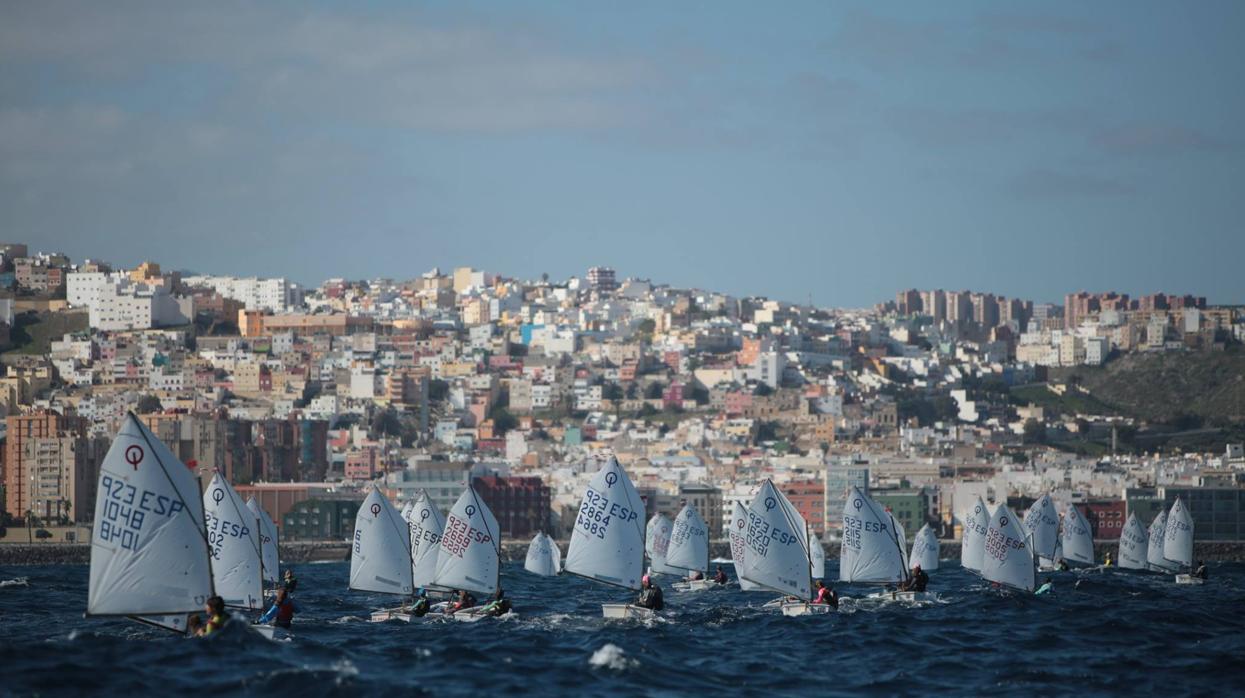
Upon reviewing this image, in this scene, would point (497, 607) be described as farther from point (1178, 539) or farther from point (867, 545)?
point (1178, 539)

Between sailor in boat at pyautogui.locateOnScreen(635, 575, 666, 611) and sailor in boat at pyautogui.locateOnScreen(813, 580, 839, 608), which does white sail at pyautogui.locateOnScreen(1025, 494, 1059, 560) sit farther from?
sailor in boat at pyautogui.locateOnScreen(635, 575, 666, 611)

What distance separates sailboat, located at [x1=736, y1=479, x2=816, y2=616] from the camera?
165ft

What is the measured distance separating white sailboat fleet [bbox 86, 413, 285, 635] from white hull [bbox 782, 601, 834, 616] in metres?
19.5

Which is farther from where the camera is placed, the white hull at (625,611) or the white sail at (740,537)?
the white sail at (740,537)

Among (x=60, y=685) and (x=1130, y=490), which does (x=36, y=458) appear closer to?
(x=1130, y=490)

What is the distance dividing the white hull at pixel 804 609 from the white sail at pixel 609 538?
4.60 meters

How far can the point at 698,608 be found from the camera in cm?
5569

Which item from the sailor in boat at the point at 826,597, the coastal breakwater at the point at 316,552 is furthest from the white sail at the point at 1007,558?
the coastal breakwater at the point at 316,552

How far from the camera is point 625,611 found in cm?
4675

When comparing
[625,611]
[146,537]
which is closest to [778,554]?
[625,611]

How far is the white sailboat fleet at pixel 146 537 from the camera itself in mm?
33344

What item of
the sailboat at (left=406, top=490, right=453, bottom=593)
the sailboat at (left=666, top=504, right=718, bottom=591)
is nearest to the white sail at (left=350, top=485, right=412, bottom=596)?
the sailboat at (left=406, top=490, right=453, bottom=593)

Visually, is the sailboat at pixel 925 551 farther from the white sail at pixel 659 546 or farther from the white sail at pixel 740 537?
the white sail at pixel 740 537

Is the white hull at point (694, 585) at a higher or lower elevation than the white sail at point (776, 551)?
lower
